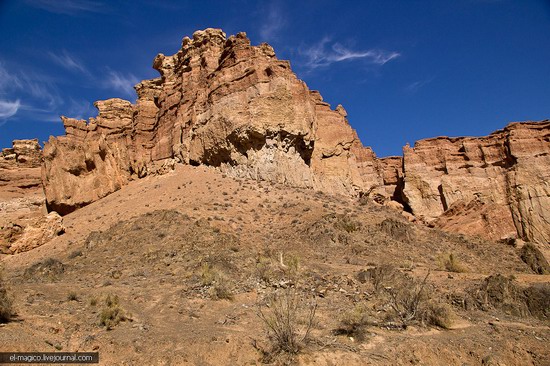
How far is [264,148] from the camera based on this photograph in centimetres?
2916

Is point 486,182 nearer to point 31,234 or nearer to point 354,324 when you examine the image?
point 354,324

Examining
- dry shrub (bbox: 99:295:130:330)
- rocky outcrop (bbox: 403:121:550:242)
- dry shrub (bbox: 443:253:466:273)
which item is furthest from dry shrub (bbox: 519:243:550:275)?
dry shrub (bbox: 99:295:130:330)

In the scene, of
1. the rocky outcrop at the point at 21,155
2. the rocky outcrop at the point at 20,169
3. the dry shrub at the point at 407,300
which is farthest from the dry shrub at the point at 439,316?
the rocky outcrop at the point at 21,155

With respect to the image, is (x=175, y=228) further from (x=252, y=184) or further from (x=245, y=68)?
(x=245, y=68)

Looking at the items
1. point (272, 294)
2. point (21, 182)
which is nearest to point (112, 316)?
point (272, 294)

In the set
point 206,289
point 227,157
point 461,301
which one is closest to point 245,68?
point 227,157

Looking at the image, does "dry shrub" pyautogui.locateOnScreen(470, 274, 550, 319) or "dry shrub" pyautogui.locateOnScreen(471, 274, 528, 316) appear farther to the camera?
"dry shrub" pyautogui.locateOnScreen(471, 274, 528, 316)

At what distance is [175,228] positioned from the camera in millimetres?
19500

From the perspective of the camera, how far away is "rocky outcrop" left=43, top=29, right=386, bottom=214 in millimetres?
29188

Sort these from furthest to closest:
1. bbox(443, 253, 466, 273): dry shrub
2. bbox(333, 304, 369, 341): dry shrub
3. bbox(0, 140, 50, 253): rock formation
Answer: bbox(0, 140, 50, 253): rock formation, bbox(443, 253, 466, 273): dry shrub, bbox(333, 304, 369, 341): dry shrub

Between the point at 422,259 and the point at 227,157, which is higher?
the point at 227,157

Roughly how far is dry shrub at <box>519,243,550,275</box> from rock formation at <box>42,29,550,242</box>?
348 inches

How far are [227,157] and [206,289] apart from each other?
18389 millimetres

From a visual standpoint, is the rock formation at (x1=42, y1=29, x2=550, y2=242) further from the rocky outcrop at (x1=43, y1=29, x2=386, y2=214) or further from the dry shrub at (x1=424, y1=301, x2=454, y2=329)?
the dry shrub at (x1=424, y1=301, x2=454, y2=329)
